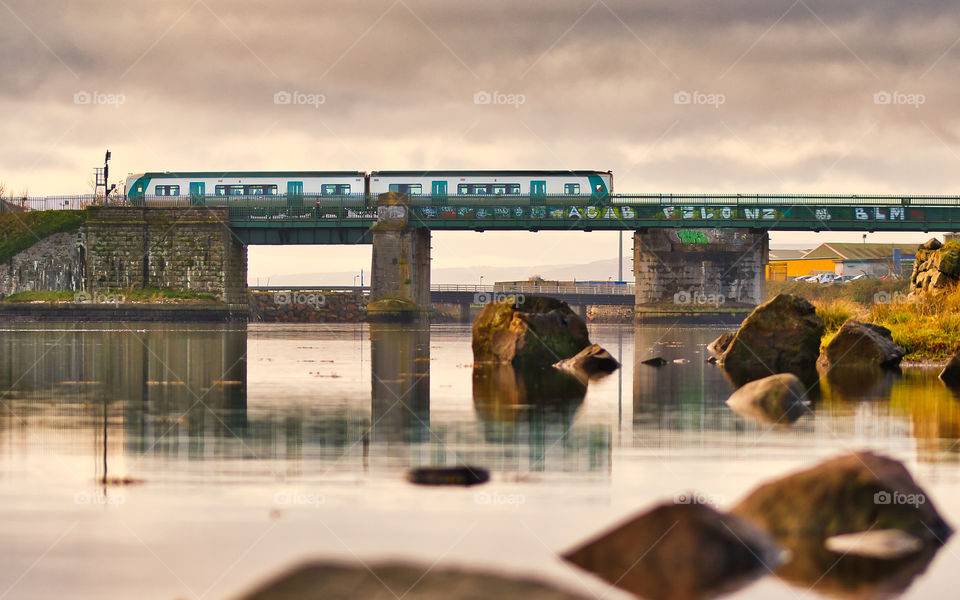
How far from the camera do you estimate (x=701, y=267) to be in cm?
8925

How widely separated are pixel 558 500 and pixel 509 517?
2.68 feet

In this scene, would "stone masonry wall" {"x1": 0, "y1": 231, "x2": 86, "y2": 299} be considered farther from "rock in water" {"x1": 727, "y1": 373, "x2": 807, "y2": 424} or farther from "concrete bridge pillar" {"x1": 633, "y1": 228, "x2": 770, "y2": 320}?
"rock in water" {"x1": 727, "y1": 373, "x2": 807, "y2": 424}

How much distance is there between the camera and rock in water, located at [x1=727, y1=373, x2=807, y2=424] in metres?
15.6

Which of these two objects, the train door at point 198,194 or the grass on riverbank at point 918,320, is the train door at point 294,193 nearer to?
the train door at point 198,194

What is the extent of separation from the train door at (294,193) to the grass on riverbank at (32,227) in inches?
723

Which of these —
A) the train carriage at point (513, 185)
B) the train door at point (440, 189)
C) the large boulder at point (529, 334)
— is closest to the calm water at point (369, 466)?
the large boulder at point (529, 334)

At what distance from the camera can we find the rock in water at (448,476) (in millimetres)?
9656

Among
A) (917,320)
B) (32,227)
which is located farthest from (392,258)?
(917,320)

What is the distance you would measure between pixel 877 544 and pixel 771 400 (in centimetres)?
929

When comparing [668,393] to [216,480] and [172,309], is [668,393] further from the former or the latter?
[172,309]

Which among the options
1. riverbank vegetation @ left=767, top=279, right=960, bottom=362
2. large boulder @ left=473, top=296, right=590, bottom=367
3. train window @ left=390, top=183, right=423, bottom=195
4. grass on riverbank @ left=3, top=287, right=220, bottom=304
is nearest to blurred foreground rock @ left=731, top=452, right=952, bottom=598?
large boulder @ left=473, top=296, right=590, bottom=367

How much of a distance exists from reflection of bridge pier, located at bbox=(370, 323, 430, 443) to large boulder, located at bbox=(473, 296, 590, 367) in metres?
2.08

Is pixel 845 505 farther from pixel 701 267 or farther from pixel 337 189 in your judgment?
pixel 701 267

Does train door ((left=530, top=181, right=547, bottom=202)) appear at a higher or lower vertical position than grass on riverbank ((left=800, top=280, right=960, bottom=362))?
higher
